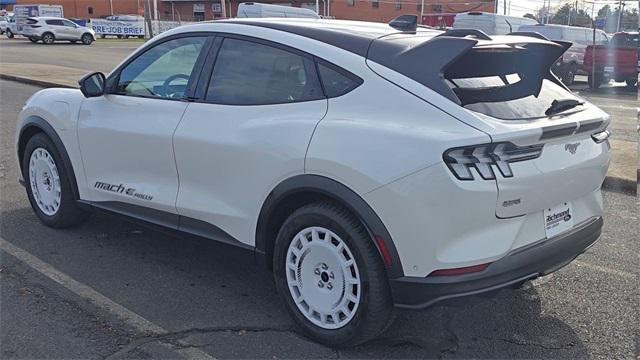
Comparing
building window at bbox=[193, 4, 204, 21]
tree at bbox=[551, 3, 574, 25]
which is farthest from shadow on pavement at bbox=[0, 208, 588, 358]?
building window at bbox=[193, 4, 204, 21]

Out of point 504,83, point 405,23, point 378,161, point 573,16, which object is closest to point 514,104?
point 504,83

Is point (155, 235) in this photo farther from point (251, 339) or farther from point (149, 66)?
point (251, 339)

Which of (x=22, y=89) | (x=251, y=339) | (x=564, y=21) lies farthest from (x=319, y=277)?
(x=564, y=21)

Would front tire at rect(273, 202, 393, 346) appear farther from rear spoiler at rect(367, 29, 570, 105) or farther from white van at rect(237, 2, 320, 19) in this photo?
white van at rect(237, 2, 320, 19)

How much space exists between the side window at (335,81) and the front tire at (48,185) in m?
2.56

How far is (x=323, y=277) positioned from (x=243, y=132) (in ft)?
3.07

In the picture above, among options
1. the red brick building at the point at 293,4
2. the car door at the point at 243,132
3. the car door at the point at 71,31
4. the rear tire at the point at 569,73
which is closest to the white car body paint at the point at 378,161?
the car door at the point at 243,132

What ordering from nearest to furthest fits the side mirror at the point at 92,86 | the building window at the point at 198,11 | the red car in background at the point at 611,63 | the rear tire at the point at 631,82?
the side mirror at the point at 92,86 < the red car in background at the point at 611,63 < the rear tire at the point at 631,82 < the building window at the point at 198,11

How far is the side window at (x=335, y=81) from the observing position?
3244 mm

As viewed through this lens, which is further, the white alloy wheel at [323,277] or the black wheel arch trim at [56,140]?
the black wheel arch trim at [56,140]

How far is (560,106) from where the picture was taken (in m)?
3.39

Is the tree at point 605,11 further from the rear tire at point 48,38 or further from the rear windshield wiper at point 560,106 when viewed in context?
the rear tire at point 48,38

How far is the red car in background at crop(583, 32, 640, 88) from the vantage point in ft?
62.7

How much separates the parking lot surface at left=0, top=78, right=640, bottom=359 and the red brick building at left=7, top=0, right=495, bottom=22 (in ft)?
195
